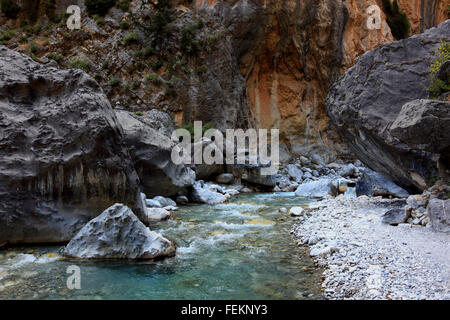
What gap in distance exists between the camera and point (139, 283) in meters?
3.90

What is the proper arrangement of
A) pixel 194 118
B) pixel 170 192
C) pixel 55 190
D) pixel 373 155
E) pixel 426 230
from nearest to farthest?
Answer: pixel 426 230, pixel 55 190, pixel 373 155, pixel 170 192, pixel 194 118

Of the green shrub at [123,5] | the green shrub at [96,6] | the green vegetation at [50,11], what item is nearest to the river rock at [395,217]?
the green shrub at [123,5]

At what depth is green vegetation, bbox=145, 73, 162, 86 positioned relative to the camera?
61.7 ft

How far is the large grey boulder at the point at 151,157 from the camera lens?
9047 mm

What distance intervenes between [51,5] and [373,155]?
21979 mm

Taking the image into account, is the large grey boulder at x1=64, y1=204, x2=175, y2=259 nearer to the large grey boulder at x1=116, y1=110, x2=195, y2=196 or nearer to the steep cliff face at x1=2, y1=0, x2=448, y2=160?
the large grey boulder at x1=116, y1=110, x2=195, y2=196

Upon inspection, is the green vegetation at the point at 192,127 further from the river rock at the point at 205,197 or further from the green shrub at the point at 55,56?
the green shrub at the point at 55,56

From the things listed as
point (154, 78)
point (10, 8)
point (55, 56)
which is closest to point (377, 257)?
point (154, 78)

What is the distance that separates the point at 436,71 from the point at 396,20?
25.3 metres

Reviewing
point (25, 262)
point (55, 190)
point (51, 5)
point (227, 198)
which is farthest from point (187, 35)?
point (25, 262)

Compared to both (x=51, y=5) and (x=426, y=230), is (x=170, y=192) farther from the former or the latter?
(x=51, y=5)

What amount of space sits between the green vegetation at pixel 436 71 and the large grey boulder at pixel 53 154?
6552mm

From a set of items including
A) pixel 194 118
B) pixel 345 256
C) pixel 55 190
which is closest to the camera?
pixel 345 256

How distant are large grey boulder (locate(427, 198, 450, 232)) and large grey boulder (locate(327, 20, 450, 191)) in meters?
1.54
